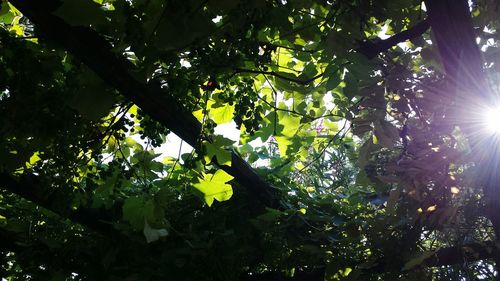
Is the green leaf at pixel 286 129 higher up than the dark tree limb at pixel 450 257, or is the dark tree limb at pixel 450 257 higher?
the green leaf at pixel 286 129

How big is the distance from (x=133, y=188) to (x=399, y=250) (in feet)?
4.44

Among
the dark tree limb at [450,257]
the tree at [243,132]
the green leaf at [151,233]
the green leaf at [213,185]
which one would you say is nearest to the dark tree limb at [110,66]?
the tree at [243,132]

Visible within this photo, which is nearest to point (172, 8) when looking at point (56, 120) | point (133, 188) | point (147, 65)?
point (147, 65)

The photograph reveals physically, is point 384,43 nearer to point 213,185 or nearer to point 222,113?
point 222,113

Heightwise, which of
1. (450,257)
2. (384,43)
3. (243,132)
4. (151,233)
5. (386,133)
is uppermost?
(243,132)

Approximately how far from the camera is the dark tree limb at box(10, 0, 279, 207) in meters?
1.03

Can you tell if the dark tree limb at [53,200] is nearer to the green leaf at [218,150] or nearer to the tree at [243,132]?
the tree at [243,132]

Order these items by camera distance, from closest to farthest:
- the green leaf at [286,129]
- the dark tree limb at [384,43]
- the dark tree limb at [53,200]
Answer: the dark tree limb at [384,43] < the dark tree limb at [53,200] < the green leaf at [286,129]

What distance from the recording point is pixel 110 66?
118 cm

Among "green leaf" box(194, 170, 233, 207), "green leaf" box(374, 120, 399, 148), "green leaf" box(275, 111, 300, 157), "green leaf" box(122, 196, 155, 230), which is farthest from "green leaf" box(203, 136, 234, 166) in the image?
"green leaf" box(374, 120, 399, 148)

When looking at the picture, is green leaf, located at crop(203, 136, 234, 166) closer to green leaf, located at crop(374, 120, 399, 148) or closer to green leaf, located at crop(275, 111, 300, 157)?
green leaf, located at crop(275, 111, 300, 157)

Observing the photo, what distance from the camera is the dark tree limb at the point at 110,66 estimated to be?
3.38 feet

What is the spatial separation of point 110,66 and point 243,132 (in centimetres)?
107

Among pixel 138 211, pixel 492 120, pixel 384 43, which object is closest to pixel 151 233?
pixel 138 211
